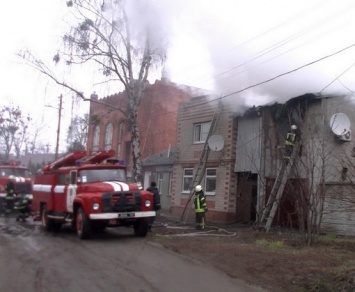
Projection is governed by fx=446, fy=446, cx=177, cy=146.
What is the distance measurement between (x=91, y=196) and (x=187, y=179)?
10189mm

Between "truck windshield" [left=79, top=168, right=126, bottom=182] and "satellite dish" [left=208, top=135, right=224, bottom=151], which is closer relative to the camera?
"truck windshield" [left=79, top=168, right=126, bottom=182]

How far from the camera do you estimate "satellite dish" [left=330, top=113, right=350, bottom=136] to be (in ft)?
46.2

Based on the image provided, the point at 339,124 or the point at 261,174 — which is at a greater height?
the point at 339,124

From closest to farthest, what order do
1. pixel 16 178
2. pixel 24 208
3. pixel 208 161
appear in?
pixel 24 208
pixel 208 161
pixel 16 178

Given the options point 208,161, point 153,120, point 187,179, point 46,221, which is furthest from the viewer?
point 153,120

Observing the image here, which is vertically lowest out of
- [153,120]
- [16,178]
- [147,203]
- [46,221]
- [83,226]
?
[46,221]

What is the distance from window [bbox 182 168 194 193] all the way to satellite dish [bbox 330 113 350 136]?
26.8 ft

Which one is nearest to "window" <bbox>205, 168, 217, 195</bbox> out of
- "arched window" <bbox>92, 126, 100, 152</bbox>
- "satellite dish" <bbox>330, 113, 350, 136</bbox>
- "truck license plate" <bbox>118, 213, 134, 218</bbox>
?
"satellite dish" <bbox>330, 113, 350, 136</bbox>

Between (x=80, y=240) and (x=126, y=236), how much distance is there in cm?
140

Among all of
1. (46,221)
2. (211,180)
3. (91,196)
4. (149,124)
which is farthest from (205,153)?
(149,124)

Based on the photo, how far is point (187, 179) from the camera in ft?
70.0

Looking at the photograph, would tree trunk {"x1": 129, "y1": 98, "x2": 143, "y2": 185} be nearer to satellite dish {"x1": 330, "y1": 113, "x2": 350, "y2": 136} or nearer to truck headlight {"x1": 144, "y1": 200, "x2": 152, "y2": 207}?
truck headlight {"x1": 144, "y1": 200, "x2": 152, "y2": 207}

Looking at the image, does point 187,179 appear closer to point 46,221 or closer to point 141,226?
point 46,221

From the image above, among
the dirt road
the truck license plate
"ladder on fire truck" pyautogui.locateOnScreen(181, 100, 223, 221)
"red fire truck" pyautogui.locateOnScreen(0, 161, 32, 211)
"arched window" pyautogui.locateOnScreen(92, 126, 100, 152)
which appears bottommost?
the dirt road
